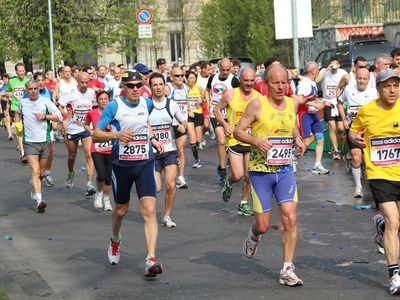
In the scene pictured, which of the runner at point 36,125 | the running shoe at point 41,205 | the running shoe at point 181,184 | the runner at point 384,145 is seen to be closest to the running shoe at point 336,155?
the running shoe at point 181,184

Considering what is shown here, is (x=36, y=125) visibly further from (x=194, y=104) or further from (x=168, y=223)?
(x=194, y=104)

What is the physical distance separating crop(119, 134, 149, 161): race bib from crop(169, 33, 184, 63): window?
192ft

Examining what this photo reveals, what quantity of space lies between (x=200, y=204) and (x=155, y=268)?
5.13m

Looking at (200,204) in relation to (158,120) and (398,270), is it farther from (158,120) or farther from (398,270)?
(398,270)

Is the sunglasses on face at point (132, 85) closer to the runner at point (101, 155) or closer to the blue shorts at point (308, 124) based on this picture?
the runner at point (101, 155)

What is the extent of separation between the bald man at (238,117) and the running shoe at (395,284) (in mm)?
4545

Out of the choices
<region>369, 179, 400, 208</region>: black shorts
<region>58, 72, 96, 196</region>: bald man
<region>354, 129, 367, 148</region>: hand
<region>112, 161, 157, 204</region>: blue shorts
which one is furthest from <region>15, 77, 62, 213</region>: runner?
<region>369, 179, 400, 208</region>: black shorts

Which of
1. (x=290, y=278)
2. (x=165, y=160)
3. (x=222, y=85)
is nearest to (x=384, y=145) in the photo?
(x=290, y=278)

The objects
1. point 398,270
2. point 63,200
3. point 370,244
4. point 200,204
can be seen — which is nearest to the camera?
point 398,270

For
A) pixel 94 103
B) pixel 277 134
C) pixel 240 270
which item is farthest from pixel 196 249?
pixel 94 103

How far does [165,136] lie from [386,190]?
463 cm

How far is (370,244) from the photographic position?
970 cm

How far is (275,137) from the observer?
824 centimetres

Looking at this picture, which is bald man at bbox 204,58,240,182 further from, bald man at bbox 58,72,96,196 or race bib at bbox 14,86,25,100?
race bib at bbox 14,86,25,100
